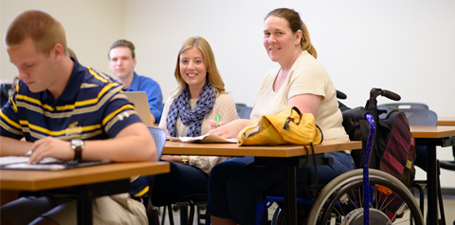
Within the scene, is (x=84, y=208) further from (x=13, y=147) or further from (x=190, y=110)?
(x=190, y=110)

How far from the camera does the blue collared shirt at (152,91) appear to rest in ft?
12.2

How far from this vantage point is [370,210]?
1.91 m

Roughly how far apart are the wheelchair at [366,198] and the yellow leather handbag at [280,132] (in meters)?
0.24

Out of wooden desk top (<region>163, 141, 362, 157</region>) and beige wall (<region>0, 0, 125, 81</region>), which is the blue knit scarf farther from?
beige wall (<region>0, 0, 125, 81</region>)

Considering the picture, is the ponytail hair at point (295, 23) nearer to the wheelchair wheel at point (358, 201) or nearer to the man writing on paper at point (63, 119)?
the wheelchair wheel at point (358, 201)

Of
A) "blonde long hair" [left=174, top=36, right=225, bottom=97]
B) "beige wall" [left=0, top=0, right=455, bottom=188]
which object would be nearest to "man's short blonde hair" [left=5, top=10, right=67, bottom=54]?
"blonde long hair" [left=174, top=36, right=225, bottom=97]

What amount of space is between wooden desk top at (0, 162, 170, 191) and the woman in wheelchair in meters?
0.87

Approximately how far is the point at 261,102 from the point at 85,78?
3.74ft

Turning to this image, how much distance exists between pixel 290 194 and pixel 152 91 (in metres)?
2.32

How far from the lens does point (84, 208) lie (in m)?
1.09

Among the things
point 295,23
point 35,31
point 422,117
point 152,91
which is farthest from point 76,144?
point 152,91

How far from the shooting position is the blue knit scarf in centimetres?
247

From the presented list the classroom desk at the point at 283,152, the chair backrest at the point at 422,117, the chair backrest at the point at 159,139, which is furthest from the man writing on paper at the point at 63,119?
the chair backrest at the point at 422,117

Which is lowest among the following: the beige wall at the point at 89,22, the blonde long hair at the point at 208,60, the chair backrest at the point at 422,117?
the chair backrest at the point at 422,117
